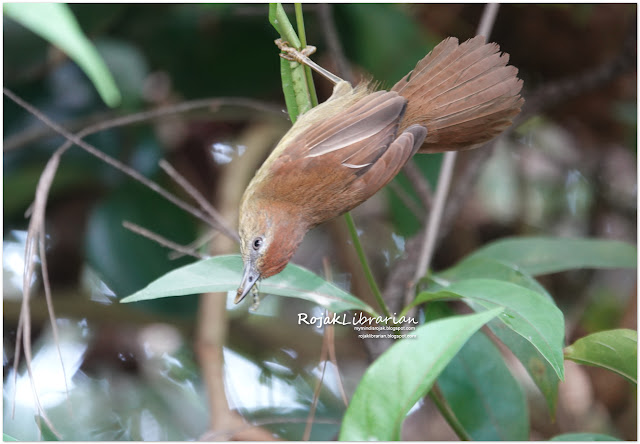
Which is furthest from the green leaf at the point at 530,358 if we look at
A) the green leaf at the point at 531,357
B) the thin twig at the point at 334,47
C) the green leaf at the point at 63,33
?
the green leaf at the point at 63,33

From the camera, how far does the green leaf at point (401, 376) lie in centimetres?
77

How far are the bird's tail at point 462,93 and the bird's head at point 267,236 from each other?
0.26m

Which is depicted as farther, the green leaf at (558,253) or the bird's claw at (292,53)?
the green leaf at (558,253)

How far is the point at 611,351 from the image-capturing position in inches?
42.9

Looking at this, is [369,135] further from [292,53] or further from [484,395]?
[484,395]

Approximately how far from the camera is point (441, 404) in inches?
47.5

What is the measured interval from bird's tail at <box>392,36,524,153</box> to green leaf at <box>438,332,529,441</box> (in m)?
0.48

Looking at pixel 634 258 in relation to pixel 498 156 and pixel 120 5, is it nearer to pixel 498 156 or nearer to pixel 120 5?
pixel 498 156

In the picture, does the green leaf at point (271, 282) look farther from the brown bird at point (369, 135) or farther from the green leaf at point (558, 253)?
the green leaf at point (558, 253)

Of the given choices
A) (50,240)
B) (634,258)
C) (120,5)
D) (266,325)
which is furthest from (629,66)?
(50,240)

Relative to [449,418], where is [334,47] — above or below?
above

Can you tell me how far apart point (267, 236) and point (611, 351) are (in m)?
0.62

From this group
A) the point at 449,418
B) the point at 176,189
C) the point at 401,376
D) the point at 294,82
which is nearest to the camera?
the point at 401,376

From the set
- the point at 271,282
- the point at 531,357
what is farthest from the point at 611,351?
the point at 271,282
